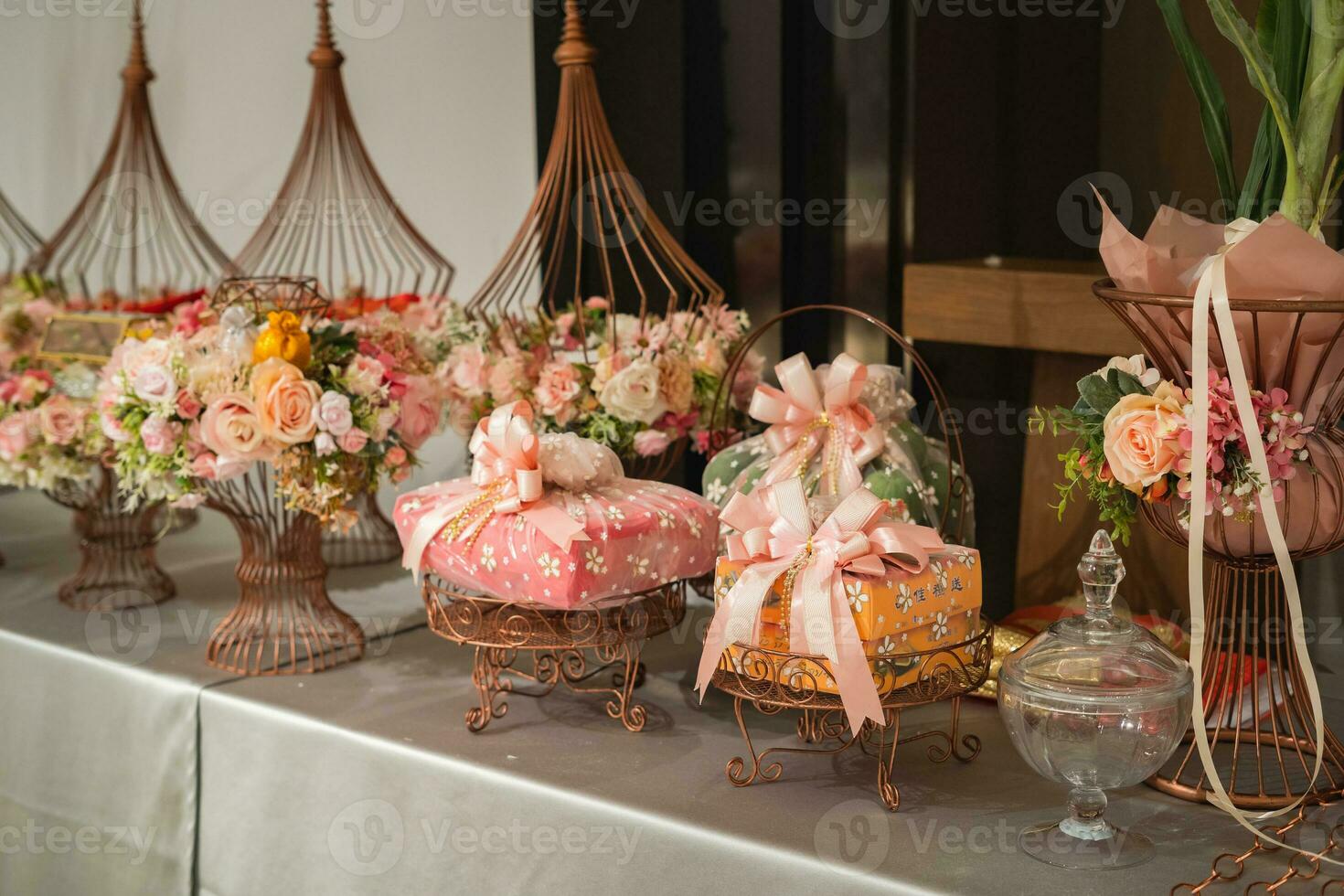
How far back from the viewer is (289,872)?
153cm

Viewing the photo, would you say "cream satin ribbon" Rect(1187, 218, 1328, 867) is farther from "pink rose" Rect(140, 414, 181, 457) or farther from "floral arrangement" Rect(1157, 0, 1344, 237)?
"pink rose" Rect(140, 414, 181, 457)

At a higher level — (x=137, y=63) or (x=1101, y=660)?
(x=137, y=63)

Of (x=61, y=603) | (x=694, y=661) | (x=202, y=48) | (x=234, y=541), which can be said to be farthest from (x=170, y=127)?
(x=694, y=661)

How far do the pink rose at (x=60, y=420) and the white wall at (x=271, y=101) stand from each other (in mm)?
731

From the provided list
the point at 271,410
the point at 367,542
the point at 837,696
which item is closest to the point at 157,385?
the point at 271,410

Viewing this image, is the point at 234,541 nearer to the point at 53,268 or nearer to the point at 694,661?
the point at 694,661

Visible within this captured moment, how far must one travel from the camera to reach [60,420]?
1.88 m

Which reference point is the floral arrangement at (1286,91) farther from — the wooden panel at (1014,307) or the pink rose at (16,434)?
the pink rose at (16,434)

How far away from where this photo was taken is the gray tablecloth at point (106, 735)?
1662mm

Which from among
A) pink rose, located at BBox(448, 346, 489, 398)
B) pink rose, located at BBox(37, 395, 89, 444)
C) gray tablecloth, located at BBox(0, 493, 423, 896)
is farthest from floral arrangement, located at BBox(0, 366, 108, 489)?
pink rose, located at BBox(448, 346, 489, 398)

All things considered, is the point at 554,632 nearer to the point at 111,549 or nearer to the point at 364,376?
the point at 364,376

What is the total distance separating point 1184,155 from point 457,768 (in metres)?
1.28

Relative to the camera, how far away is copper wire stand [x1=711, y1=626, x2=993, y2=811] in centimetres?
122

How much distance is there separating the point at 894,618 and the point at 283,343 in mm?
803
